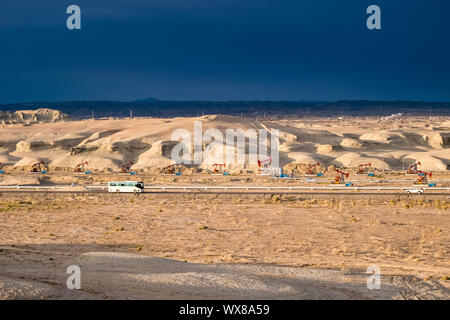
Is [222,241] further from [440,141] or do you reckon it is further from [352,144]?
[440,141]

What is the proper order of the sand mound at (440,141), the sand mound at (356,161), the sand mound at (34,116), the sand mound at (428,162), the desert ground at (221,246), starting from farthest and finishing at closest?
the sand mound at (34,116), the sand mound at (440,141), the sand mound at (356,161), the sand mound at (428,162), the desert ground at (221,246)

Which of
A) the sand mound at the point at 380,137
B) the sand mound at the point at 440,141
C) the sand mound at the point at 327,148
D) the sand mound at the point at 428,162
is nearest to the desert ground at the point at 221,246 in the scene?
the sand mound at the point at 428,162

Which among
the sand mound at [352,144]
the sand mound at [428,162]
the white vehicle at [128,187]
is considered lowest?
the white vehicle at [128,187]

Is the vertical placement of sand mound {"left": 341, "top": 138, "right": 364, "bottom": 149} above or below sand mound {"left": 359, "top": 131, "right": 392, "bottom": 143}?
below

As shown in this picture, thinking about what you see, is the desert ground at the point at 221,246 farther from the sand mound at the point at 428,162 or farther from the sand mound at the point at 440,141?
the sand mound at the point at 440,141

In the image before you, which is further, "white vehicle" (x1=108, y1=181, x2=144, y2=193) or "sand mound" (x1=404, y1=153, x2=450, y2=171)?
"sand mound" (x1=404, y1=153, x2=450, y2=171)

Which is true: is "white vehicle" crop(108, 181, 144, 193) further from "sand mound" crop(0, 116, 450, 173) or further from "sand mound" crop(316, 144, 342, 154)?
"sand mound" crop(316, 144, 342, 154)

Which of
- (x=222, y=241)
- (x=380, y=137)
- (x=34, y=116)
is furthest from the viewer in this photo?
(x=34, y=116)

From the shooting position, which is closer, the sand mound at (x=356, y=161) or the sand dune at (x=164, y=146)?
the sand mound at (x=356, y=161)

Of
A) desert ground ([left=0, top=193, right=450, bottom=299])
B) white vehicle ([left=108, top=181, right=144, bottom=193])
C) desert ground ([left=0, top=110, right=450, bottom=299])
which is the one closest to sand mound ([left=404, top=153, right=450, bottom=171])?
desert ground ([left=0, top=110, right=450, bottom=299])

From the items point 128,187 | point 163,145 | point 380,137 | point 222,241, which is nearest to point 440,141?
point 380,137

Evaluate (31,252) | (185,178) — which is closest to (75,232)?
(31,252)
